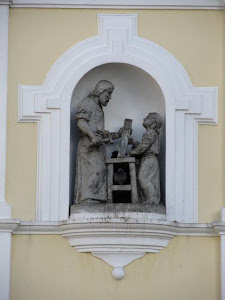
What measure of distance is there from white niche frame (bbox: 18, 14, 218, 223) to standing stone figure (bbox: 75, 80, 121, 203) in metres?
0.15

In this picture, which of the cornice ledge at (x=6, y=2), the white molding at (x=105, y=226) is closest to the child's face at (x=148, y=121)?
the white molding at (x=105, y=226)

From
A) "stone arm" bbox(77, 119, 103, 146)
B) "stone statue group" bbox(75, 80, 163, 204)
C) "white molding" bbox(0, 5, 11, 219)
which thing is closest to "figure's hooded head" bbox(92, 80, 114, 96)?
"stone statue group" bbox(75, 80, 163, 204)

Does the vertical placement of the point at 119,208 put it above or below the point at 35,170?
below

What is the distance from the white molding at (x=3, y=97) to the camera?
19.0 meters

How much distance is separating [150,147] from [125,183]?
0.45m

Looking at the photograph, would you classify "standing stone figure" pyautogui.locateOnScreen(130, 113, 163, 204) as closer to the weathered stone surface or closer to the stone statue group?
the stone statue group

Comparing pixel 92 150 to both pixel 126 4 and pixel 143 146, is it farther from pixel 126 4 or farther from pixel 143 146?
pixel 126 4

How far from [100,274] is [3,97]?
6.65 ft

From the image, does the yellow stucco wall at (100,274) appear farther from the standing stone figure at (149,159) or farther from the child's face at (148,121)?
the child's face at (148,121)

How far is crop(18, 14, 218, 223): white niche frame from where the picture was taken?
19109mm

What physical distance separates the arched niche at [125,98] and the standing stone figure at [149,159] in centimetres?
17

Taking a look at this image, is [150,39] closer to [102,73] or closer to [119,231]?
[102,73]

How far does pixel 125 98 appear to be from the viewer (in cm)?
1973

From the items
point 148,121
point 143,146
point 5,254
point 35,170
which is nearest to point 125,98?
point 148,121
